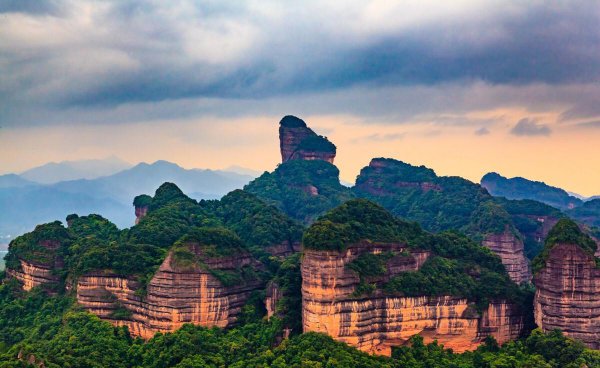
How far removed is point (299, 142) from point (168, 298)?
254 feet

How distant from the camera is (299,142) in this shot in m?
132

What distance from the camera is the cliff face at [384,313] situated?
172ft

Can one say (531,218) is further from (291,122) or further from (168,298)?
(168,298)

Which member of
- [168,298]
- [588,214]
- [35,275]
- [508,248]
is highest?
[588,214]

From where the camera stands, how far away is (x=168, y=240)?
7119 centimetres

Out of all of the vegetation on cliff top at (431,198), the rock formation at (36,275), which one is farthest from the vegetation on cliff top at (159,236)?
the vegetation on cliff top at (431,198)

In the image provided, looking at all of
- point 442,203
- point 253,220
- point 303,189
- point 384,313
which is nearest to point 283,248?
point 253,220

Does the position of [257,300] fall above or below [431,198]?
below

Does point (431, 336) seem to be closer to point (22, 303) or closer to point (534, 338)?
point (534, 338)

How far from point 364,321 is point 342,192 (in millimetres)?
68026

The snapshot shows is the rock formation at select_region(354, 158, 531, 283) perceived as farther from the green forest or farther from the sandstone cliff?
the sandstone cliff

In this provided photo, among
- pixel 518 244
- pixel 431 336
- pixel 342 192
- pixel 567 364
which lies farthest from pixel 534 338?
pixel 342 192

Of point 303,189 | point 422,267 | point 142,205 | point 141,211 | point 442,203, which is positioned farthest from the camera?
point 303,189

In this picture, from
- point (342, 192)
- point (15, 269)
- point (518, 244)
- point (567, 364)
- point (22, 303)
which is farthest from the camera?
point (342, 192)
